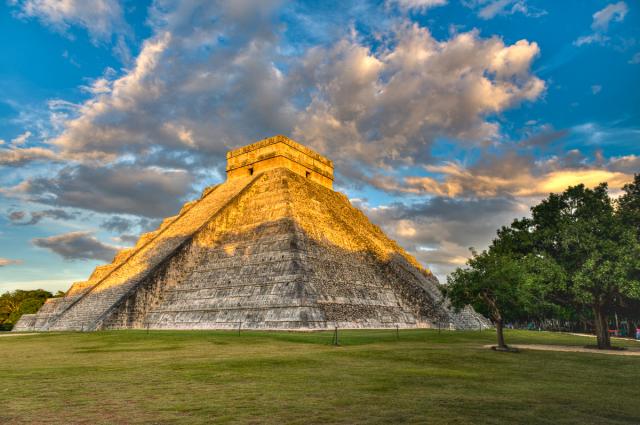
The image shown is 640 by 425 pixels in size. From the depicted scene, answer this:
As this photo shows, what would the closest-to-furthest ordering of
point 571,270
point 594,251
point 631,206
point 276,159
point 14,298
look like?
point 594,251 < point 571,270 < point 631,206 < point 276,159 < point 14,298

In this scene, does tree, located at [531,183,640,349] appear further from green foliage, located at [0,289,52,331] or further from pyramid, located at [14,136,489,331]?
green foliage, located at [0,289,52,331]

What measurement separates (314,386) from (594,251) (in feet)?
53.1

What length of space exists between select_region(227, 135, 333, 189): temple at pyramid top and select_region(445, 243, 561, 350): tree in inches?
1034

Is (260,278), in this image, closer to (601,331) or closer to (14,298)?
(601,331)

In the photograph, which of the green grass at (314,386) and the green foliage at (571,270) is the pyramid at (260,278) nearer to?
the green foliage at (571,270)

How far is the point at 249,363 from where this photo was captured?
1352 cm

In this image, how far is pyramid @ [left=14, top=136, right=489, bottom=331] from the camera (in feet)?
87.6

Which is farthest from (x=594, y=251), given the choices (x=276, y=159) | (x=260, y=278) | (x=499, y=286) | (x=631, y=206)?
(x=276, y=159)

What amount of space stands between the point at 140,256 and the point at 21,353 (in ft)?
60.1

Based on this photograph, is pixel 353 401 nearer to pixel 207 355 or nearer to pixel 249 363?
pixel 249 363

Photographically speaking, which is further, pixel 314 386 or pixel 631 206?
pixel 631 206

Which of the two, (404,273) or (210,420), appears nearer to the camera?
(210,420)

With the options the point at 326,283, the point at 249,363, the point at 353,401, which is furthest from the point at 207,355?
the point at 326,283

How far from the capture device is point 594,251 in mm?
20297
